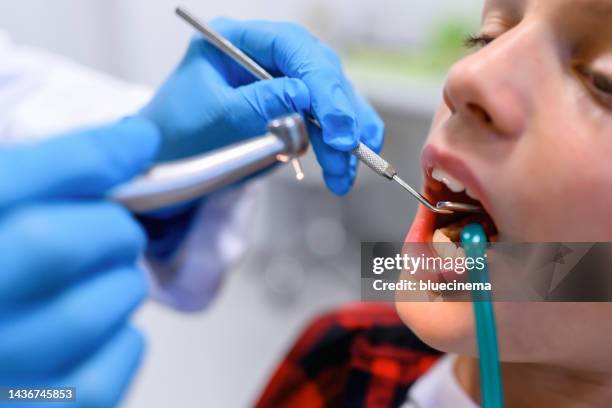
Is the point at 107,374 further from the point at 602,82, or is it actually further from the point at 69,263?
the point at 602,82

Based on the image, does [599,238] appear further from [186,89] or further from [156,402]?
[156,402]

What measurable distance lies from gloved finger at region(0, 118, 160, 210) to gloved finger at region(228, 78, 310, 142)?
206mm

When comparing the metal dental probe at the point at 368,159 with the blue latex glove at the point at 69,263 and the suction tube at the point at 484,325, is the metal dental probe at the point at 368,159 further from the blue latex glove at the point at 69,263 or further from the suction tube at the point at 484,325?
the blue latex glove at the point at 69,263

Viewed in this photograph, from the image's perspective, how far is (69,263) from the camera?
46 centimetres

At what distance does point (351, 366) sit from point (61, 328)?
540 mm

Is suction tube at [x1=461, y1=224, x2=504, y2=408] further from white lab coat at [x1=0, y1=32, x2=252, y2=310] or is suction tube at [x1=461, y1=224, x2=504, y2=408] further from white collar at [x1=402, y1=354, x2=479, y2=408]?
white lab coat at [x1=0, y1=32, x2=252, y2=310]

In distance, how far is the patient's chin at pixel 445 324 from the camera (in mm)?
578

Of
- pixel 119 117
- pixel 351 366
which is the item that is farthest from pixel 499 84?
pixel 119 117

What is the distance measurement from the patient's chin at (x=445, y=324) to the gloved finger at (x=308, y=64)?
0.19 meters

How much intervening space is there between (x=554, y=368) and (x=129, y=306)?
47 centimetres

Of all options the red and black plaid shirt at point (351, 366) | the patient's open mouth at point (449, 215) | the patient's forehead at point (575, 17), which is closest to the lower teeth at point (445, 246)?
the patient's open mouth at point (449, 215)

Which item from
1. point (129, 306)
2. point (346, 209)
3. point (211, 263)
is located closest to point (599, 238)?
point (129, 306)

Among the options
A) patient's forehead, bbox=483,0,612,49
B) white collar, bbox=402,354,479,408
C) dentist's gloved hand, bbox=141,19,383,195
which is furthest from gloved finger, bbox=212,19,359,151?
white collar, bbox=402,354,479,408

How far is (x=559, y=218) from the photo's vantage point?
1.72 feet
